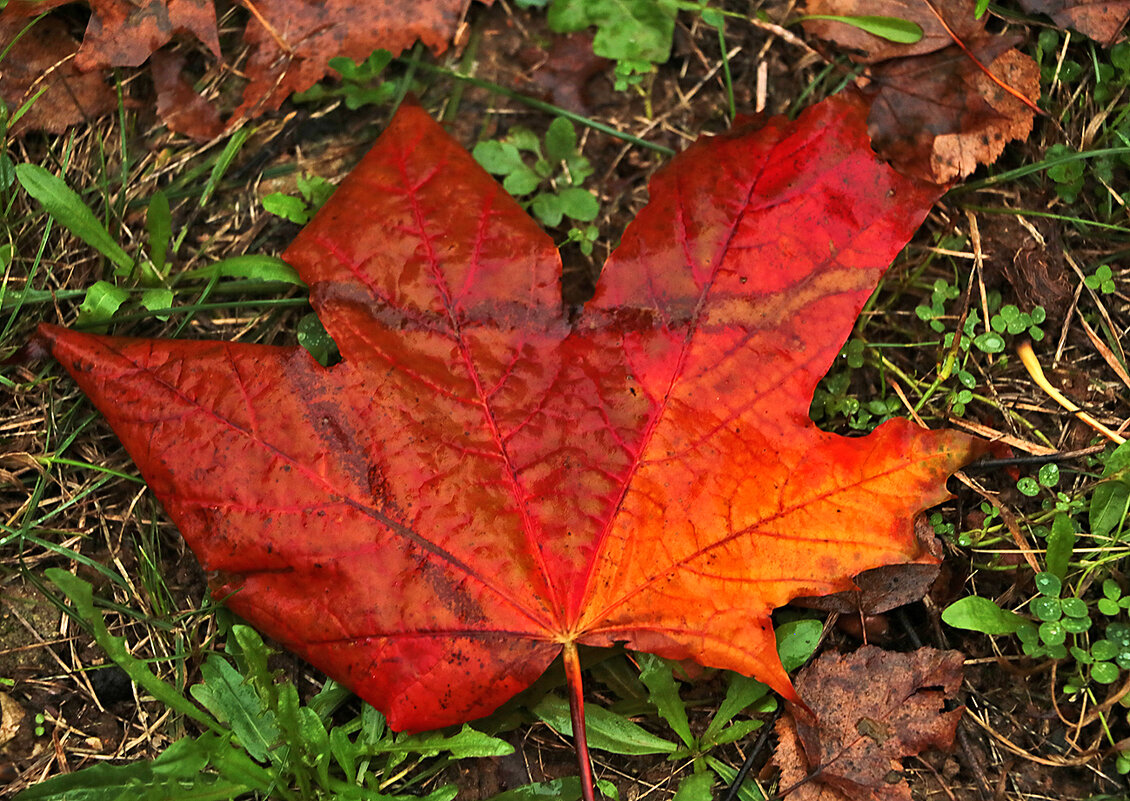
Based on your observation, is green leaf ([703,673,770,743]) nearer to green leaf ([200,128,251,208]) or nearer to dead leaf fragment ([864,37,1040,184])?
dead leaf fragment ([864,37,1040,184])

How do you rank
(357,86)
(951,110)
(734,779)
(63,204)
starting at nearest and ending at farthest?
(734,779)
(63,204)
(951,110)
(357,86)

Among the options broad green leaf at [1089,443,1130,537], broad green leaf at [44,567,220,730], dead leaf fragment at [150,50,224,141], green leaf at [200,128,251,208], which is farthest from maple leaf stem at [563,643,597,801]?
dead leaf fragment at [150,50,224,141]

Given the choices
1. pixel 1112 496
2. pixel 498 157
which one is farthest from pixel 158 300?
pixel 1112 496

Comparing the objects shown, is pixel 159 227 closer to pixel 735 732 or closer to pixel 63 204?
pixel 63 204

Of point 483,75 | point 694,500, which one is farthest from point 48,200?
point 694,500

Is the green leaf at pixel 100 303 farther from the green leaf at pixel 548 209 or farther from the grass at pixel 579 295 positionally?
the green leaf at pixel 548 209

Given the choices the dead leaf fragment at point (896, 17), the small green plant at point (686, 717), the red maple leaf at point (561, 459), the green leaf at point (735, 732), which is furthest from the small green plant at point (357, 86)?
the green leaf at point (735, 732)
